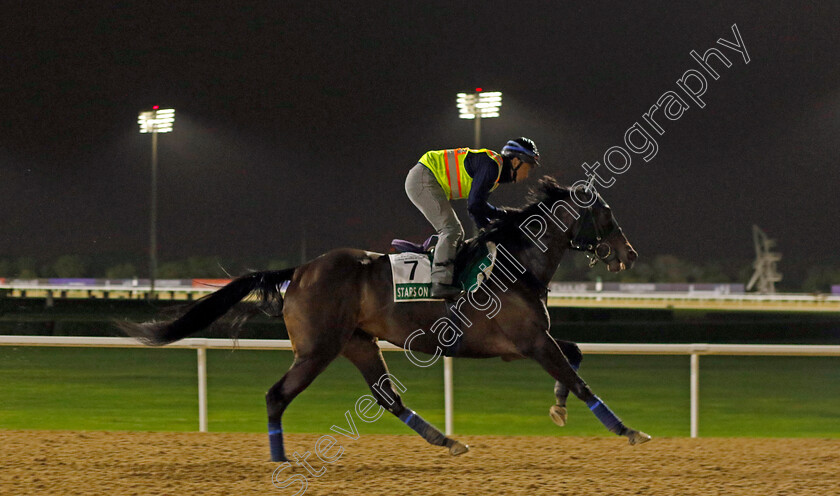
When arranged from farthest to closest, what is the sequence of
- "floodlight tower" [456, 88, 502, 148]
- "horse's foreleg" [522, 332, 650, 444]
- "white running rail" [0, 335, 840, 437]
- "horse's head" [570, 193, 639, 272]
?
"floodlight tower" [456, 88, 502, 148]
"white running rail" [0, 335, 840, 437]
"horse's head" [570, 193, 639, 272]
"horse's foreleg" [522, 332, 650, 444]

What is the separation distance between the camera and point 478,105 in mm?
16141

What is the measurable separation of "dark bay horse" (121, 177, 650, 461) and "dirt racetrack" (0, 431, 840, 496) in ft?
0.87

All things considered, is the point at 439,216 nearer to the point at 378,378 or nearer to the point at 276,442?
the point at 378,378

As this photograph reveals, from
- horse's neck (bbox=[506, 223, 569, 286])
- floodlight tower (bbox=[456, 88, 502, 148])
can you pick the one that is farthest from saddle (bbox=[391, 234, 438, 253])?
floodlight tower (bbox=[456, 88, 502, 148])

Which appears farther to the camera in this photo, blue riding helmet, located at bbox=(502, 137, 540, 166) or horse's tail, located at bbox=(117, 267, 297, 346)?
horse's tail, located at bbox=(117, 267, 297, 346)

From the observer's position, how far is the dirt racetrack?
3838 millimetres

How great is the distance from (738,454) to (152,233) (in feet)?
60.5

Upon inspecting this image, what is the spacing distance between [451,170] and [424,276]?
55 cm

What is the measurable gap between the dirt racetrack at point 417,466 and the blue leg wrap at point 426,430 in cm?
13

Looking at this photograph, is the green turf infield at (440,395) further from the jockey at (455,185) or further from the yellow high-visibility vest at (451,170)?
the yellow high-visibility vest at (451,170)

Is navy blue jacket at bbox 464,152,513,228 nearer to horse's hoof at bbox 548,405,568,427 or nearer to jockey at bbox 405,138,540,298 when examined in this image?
jockey at bbox 405,138,540,298

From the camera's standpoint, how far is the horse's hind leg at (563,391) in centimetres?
424

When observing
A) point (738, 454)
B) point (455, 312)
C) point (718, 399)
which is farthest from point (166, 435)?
point (718, 399)

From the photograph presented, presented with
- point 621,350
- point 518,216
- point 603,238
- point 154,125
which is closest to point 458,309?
point 518,216
